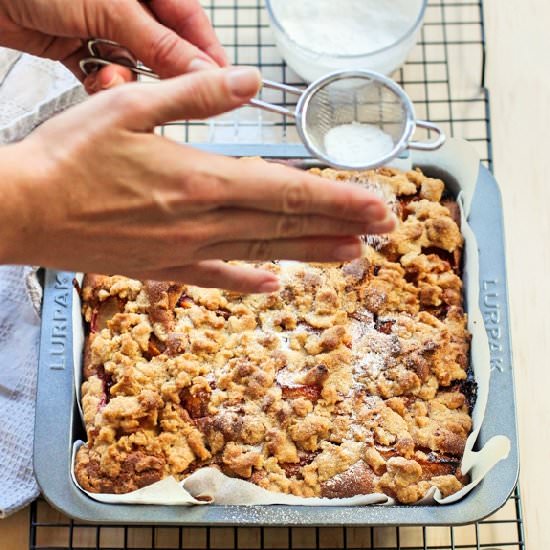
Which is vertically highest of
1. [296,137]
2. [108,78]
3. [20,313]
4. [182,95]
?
[182,95]

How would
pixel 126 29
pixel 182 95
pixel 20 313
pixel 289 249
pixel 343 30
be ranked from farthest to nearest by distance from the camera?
pixel 343 30 → pixel 20 313 → pixel 126 29 → pixel 289 249 → pixel 182 95

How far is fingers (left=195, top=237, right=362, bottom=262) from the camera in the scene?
126 cm

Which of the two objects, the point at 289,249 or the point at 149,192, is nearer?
the point at 149,192

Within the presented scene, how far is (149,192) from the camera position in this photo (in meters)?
1.14

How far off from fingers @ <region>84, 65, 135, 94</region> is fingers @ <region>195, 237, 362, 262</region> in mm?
435

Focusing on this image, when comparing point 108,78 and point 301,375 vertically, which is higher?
point 108,78

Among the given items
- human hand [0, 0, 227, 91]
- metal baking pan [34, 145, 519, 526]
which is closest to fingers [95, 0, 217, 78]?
human hand [0, 0, 227, 91]

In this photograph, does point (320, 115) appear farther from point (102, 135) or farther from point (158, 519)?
point (158, 519)

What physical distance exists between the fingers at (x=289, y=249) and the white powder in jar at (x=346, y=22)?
87 cm

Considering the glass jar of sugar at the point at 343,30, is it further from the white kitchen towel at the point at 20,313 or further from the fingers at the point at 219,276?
the fingers at the point at 219,276

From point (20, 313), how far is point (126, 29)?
0.70 m

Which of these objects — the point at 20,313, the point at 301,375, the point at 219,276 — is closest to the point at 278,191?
the point at 219,276

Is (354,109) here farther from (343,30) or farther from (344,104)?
(343,30)

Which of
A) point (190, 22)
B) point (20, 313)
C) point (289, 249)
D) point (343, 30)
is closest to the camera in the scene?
point (289, 249)
